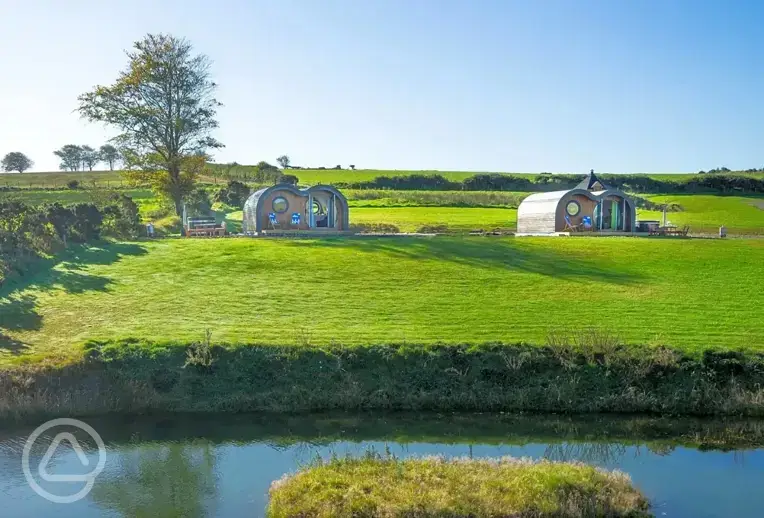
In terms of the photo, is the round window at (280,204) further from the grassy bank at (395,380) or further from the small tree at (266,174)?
the small tree at (266,174)

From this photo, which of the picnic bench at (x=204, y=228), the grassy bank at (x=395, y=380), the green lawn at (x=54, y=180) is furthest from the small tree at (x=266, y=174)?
the grassy bank at (x=395, y=380)

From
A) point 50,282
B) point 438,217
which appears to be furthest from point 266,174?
point 50,282

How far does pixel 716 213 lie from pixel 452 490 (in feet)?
195

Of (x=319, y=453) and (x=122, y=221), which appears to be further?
(x=122, y=221)

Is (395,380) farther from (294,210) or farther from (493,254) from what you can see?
(294,210)

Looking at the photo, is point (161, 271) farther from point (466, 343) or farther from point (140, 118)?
point (140, 118)

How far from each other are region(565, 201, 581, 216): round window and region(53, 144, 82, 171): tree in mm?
103048

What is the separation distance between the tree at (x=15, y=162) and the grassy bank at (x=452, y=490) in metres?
125

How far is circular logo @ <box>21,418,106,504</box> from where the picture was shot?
43.7 feet

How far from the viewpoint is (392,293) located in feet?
86.9

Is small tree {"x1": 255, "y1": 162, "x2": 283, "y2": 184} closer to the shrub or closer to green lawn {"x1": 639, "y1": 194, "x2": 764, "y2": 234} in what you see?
the shrub

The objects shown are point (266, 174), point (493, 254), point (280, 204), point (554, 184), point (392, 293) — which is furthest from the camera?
point (554, 184)

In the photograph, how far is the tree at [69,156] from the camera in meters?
122

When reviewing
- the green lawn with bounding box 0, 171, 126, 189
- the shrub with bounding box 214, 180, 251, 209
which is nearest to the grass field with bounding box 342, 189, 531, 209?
the shrub with bounding box 214, 180, 251, 209
